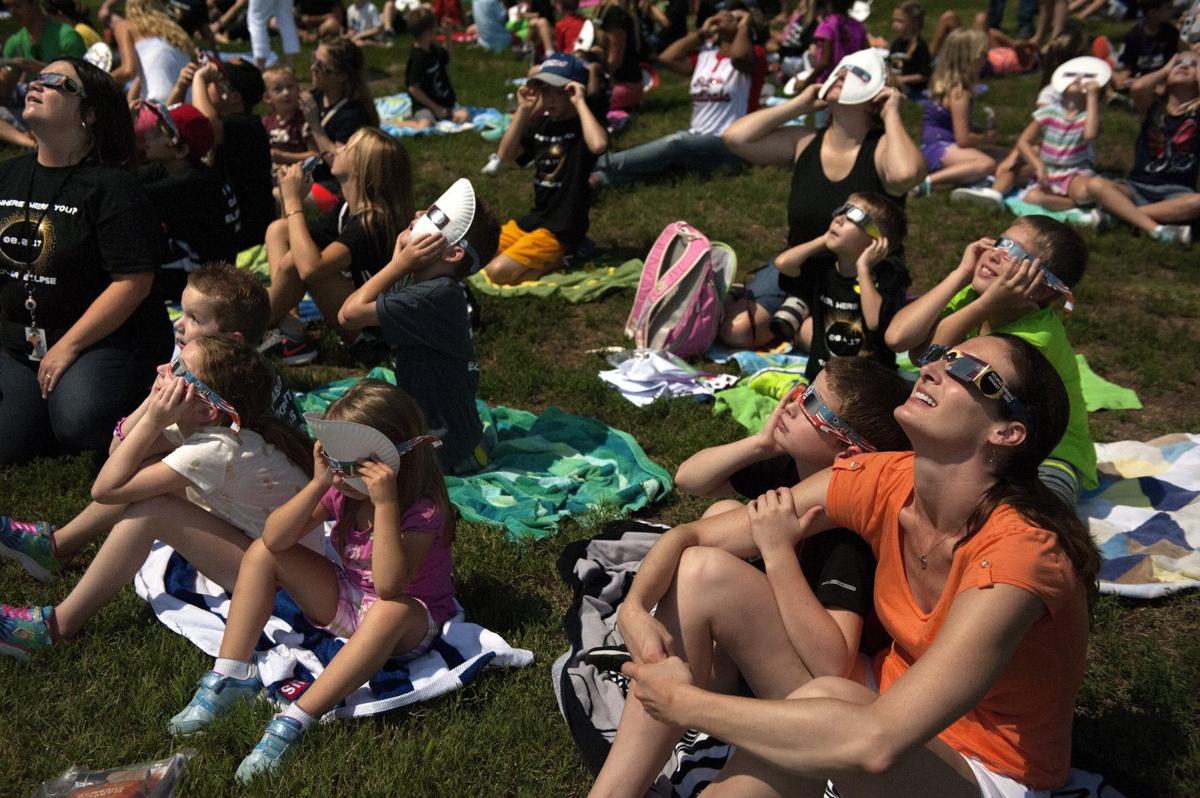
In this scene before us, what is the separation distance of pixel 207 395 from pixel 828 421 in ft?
6.35

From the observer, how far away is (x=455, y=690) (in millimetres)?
3449

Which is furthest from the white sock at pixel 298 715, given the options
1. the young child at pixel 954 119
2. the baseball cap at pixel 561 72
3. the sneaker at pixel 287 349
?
the young child at pixel 954 119

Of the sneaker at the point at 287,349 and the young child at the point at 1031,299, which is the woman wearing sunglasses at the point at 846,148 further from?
the sneaker at the point at 287,349

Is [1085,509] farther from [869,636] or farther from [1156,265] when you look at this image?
[1156,265]

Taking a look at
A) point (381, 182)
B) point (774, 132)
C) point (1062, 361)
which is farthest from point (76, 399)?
point (774, 132)

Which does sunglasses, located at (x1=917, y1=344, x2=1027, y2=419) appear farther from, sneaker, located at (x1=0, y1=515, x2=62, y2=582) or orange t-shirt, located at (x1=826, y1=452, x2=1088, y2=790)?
sneaker, located at (x1=0, y1=515, x2=62, y2=582)

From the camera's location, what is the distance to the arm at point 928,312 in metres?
4.21

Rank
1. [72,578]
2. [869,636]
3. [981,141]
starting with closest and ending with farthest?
[869,636], [72,578], [981,141]

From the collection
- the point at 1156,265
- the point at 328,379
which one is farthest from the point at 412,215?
the point at 1156,265

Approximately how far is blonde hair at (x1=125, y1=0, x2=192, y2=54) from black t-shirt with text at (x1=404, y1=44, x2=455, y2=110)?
113 inches

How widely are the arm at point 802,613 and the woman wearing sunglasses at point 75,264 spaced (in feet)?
10.00

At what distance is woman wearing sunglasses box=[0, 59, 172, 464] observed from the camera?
459 cm

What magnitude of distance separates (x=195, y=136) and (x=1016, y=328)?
15.0ft

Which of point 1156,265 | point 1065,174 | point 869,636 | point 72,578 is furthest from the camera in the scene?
point 1065,174
